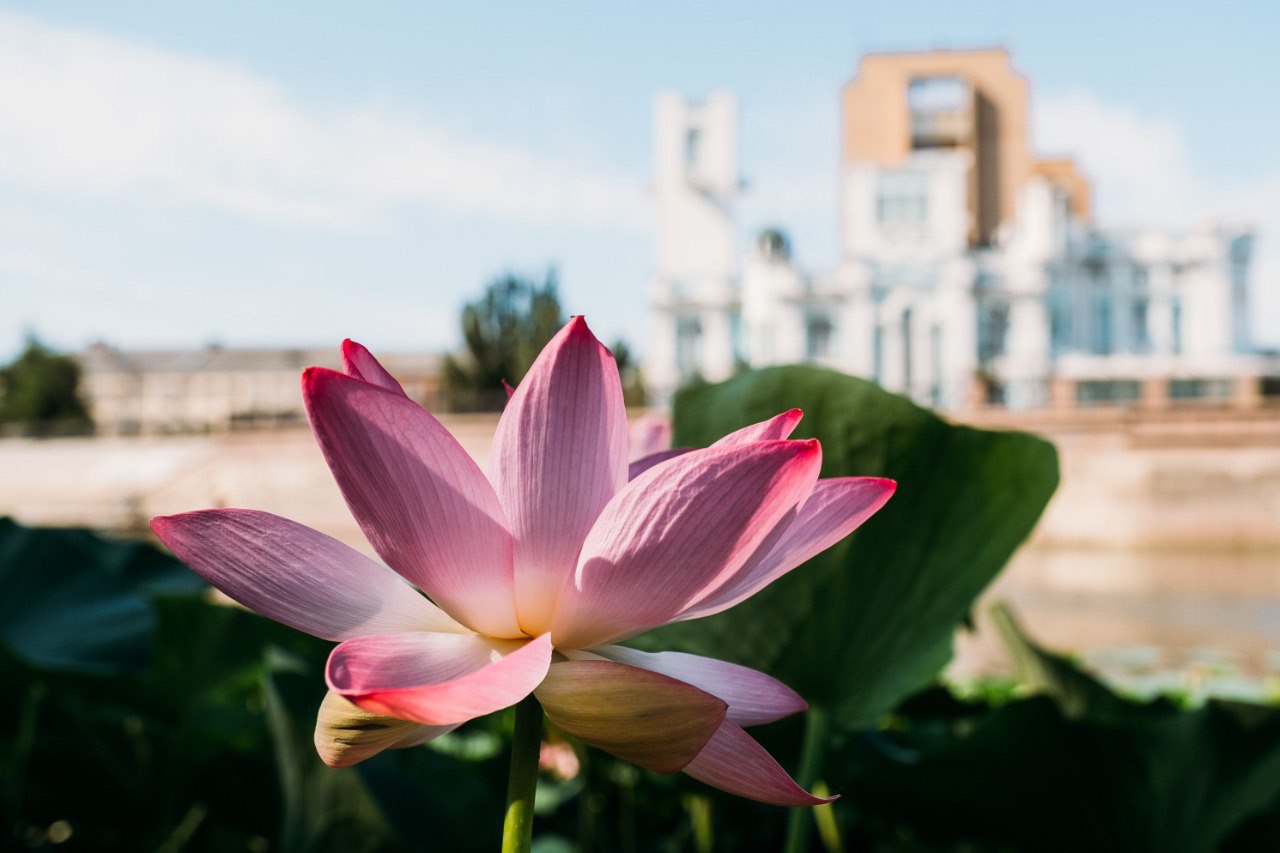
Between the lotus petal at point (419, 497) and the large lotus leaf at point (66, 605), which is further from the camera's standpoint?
the large lotus leaf at point (66, 605)

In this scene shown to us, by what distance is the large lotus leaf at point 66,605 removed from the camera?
0.66 meters

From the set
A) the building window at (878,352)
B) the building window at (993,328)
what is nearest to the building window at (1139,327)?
the building window at (993,328)

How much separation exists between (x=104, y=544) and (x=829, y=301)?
744 inches

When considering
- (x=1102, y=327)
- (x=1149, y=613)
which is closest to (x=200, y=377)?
(x=1102, y=327)

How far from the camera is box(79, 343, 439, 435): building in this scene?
30.2 meters

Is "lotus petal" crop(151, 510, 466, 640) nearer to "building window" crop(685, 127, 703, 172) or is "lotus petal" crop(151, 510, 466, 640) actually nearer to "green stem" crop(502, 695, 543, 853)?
"green stem" crop(502, 695, 543, 853)

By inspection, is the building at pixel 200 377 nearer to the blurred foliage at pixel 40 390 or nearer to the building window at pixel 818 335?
the blurred foliage at pixel 40 390

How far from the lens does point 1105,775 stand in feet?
1.79

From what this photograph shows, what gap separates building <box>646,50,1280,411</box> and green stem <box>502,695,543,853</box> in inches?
676

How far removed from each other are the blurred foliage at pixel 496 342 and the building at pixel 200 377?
8.39 metres

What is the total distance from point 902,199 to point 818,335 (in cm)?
326

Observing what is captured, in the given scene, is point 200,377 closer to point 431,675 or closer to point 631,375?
point 631,375

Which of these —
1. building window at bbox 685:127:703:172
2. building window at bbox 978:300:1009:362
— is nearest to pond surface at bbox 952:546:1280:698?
building window at bbox 978:300:1009:362

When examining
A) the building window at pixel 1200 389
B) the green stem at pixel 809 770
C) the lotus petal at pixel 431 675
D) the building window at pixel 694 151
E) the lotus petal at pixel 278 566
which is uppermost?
the building window at pixel 694 151
